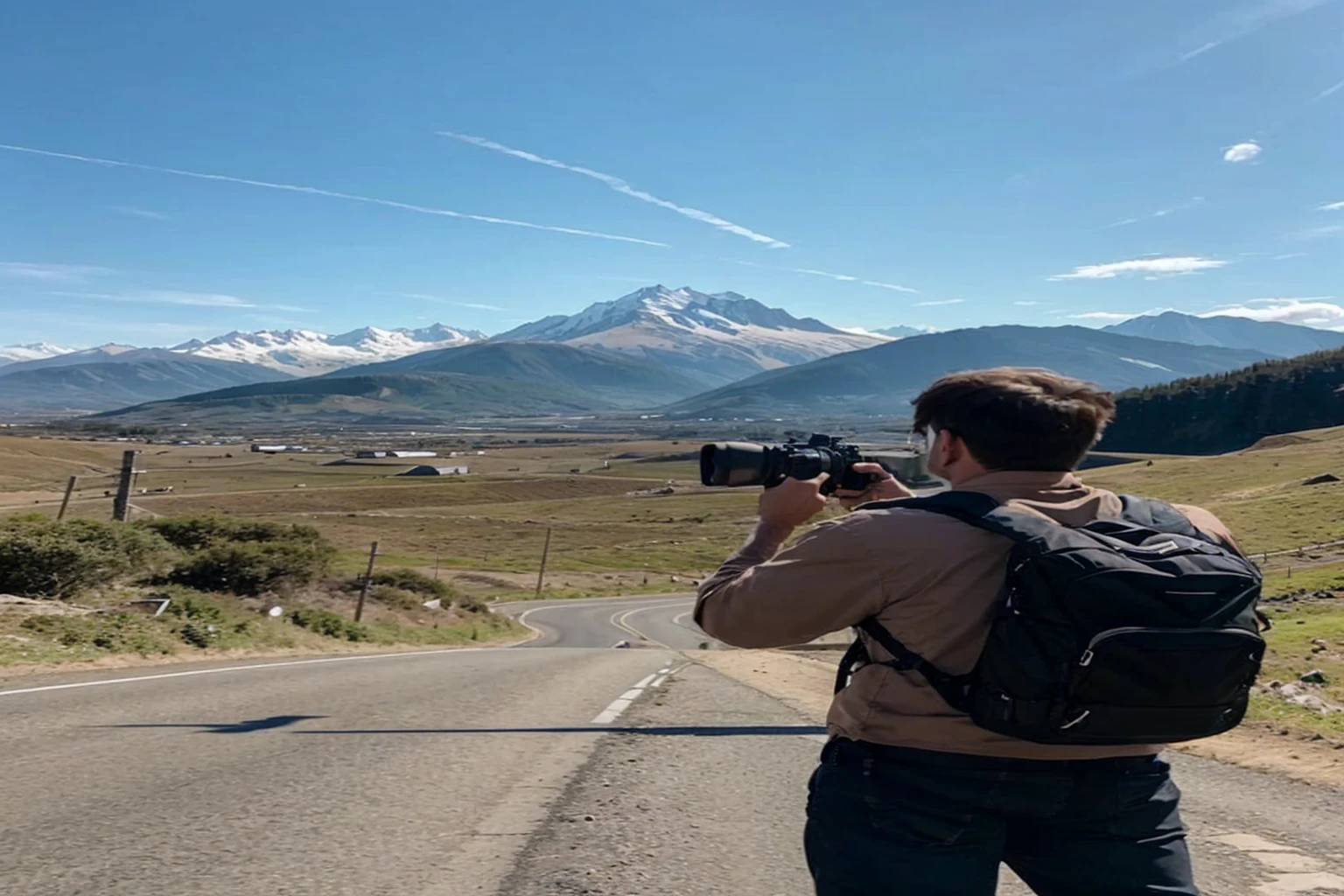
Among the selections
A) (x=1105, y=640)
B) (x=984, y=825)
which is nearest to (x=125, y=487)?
(x=984, y=825)

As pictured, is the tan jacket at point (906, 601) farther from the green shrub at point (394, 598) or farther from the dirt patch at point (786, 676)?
the green shrub at point (394, 598)

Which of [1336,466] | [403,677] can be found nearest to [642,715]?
[403,677]

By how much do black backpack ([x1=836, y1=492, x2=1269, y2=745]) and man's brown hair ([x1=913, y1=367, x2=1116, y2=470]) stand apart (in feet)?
0.93

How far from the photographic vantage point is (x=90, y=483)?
11050cm

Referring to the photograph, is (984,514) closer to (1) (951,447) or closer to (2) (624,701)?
(1) (951,447)

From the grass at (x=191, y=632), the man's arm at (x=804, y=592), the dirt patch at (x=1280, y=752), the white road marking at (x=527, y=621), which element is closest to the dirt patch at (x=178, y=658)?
the grass at (x=191, y=632)

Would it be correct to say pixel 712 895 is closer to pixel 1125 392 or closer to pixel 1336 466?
pixel 1336 466

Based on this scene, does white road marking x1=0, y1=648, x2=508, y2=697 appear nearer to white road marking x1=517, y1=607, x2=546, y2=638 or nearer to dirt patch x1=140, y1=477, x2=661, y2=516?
white road marking x1=517, y1=607, x2=546, y2=638

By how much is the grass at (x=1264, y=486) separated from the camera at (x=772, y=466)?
34826 mm

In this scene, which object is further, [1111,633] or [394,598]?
[394,598]

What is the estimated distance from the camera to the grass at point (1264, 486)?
44.9m

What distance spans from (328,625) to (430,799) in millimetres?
15150

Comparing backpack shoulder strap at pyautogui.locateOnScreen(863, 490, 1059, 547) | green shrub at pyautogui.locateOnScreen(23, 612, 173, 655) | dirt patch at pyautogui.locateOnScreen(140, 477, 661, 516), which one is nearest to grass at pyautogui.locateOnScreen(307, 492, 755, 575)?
dirt patch at pyautogui.locateOnScreen(140, 477, 661, 516)

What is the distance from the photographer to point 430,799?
618 centimetres
